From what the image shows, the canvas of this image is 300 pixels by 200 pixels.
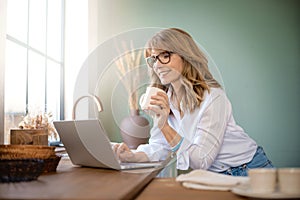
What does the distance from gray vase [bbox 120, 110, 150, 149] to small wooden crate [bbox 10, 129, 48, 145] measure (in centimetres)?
31

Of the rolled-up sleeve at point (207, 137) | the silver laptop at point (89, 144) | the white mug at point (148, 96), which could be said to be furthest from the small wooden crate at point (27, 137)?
the rolled-up sleeve at point (207, 137)

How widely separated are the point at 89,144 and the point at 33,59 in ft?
4.63

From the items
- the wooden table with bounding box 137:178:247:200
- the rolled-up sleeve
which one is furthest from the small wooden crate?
the wooden table with bounding box 137:178:247:200

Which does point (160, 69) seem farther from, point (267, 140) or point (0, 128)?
point (267, 140)

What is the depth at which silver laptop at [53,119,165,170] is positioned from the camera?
1.29 meters

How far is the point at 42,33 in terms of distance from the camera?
2861 mm

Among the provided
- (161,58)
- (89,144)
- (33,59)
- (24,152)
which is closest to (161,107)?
(161,58)

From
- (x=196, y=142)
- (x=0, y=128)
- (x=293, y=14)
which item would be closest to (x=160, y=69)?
(x=196, y=142)

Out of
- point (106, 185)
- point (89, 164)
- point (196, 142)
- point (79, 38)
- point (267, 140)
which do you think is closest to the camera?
point (106, 185)

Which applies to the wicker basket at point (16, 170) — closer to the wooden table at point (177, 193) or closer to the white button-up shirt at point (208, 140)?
the wooden table at point (177, 193)

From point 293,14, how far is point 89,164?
2839mm

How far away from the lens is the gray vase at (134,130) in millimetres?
1533

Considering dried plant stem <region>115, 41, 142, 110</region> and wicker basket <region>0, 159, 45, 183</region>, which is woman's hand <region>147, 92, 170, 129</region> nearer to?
dried plant stem <region>115, 41, 142, 110</region>

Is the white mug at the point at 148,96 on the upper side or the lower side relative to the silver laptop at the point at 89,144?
upper
